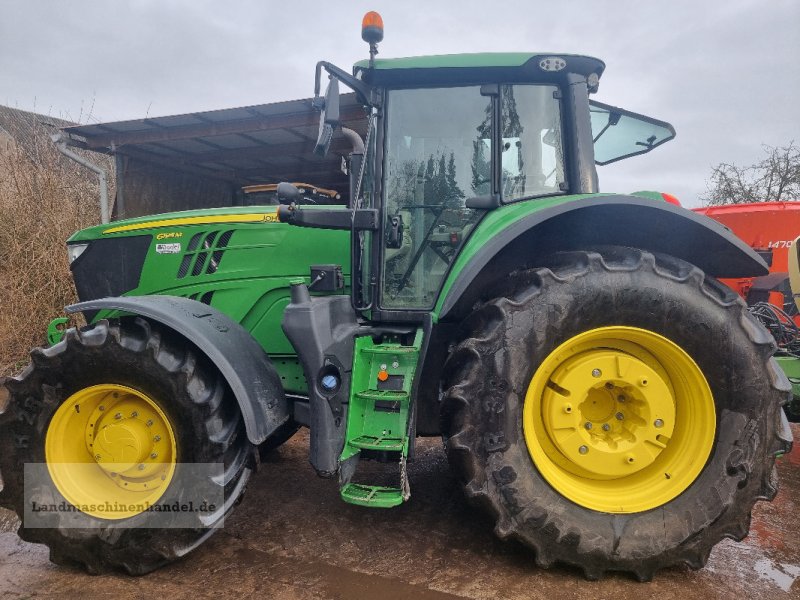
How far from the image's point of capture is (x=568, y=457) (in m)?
2.25

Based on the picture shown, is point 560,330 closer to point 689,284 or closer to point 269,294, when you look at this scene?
point 689,284

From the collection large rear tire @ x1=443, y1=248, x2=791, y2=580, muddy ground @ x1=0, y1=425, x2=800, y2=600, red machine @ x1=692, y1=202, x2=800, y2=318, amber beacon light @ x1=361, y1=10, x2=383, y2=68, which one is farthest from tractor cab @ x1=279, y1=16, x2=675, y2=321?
red machine @ x1=692, y1=202, x2=800, y2=318

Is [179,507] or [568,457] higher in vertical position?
[568,457]

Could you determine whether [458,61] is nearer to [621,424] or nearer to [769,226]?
[621,424]

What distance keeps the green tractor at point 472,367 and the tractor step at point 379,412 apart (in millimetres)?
10

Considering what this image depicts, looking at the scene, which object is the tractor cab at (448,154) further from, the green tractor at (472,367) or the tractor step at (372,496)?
the tractor step at (372,496)

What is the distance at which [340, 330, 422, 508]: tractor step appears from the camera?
2.29 m

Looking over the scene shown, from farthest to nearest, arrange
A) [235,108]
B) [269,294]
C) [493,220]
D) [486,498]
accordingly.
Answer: [235,108], [269,294], [493,220], [486,498]

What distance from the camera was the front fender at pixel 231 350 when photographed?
7.53 ft

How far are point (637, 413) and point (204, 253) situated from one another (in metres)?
2.45

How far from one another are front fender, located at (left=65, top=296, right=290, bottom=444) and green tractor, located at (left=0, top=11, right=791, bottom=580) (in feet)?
0.05

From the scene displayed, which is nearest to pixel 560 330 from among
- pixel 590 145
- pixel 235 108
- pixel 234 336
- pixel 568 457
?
pixel 568 457

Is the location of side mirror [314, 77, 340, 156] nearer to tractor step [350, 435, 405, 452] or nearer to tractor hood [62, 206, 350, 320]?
tractor hood [62, 206, 350, 320]

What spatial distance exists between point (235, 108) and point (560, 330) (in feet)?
20.2
